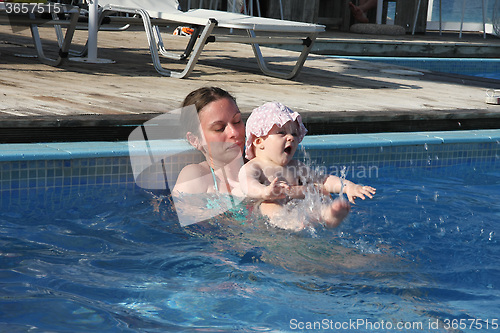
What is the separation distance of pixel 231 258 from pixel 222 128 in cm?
76

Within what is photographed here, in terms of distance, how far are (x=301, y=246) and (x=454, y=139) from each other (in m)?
2.09

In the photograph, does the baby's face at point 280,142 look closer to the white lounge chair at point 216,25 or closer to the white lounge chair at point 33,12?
the white lounge chair at point 216,25

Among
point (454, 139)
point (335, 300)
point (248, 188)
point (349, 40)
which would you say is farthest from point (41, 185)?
point (349, 40)

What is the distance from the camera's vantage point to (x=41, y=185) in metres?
3.29

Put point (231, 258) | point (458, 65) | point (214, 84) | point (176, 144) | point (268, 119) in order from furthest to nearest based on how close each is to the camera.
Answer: point (458, 65) < point (214, 84) < point (176, 144) < point (268, 119) < point (231, 258)

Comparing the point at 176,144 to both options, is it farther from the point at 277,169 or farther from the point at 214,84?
the point at 214,84

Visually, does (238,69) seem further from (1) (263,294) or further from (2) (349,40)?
(1) (263,294)

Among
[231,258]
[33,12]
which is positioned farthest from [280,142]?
[33,12]

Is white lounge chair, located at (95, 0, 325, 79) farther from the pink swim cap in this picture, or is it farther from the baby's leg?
the baby's leg

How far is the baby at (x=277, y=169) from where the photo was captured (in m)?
2.95

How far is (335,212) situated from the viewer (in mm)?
2811

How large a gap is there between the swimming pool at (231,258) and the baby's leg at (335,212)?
8cm

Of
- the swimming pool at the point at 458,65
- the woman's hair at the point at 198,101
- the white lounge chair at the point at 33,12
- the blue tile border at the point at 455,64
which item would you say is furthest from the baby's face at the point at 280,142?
the swimming pool at the point at 458,65

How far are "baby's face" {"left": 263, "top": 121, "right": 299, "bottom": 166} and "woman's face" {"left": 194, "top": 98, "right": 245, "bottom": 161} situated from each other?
20cm
